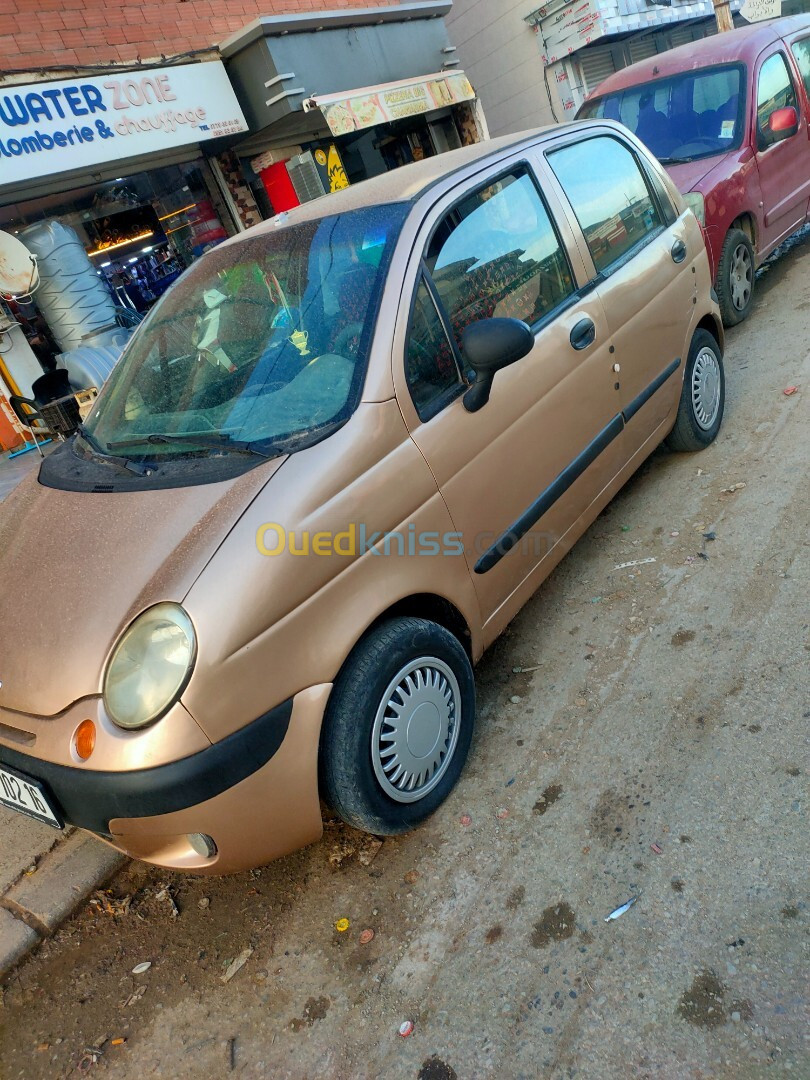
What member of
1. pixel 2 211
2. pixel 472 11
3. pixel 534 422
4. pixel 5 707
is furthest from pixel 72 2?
pixel 472 11

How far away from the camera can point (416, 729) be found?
242cm

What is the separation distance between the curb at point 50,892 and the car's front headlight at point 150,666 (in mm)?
1162

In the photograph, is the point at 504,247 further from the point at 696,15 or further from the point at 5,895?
the point at 696,15

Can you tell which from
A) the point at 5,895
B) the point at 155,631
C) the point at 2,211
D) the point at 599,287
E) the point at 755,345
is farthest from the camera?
the point at 2,211

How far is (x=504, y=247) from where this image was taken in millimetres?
2973

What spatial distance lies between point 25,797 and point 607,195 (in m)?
3.37

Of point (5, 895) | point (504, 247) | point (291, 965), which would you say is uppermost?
point (504, 247)

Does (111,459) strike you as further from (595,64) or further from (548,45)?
(595,64)

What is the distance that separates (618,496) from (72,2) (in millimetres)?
8054

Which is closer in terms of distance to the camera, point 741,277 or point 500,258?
point 500,258

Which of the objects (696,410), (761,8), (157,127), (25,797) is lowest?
(696,410)

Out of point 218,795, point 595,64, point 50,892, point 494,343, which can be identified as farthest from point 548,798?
point 595,64

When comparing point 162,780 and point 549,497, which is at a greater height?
point 162,780

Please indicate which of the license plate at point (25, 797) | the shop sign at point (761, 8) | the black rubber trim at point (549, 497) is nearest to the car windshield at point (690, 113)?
the black rubber trim at point (549, 497)
